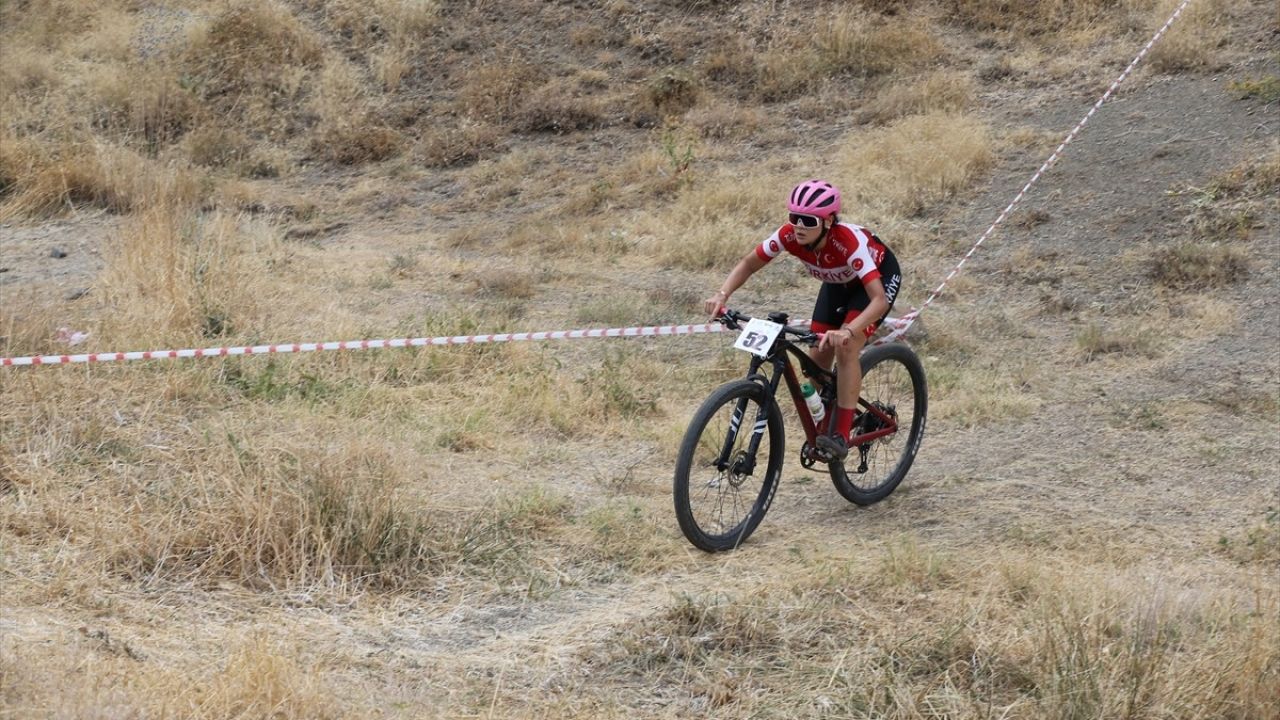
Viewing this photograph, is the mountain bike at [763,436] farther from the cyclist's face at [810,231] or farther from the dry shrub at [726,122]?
the dry shrub at [726,122]

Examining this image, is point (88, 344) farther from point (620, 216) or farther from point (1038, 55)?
point (1038, 55)

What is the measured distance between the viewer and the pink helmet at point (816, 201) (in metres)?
5.94

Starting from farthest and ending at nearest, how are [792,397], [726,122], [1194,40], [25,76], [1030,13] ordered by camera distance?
[25,76] < [1030,13] < [726,122] < [1194,40] < [792,397]

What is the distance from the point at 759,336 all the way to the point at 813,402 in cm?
60

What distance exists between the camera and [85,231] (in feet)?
40.1

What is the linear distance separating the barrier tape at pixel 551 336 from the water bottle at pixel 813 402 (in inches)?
24.8

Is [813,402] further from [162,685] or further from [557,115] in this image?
[557,115]

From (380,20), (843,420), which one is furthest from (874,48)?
(843,420)

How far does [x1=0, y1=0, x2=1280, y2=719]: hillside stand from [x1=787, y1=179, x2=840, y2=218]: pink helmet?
4.91 feet

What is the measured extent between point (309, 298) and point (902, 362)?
491 cm

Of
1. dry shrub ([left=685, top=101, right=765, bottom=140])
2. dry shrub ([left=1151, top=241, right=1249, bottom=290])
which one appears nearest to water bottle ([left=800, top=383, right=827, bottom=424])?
dry shrub ([left=1151, top=241, right=1249, bottom=290])

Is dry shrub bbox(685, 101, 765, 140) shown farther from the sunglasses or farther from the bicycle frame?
the sunglasses

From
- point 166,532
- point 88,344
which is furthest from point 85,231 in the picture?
point 166,532

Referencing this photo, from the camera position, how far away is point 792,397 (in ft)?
20.5
